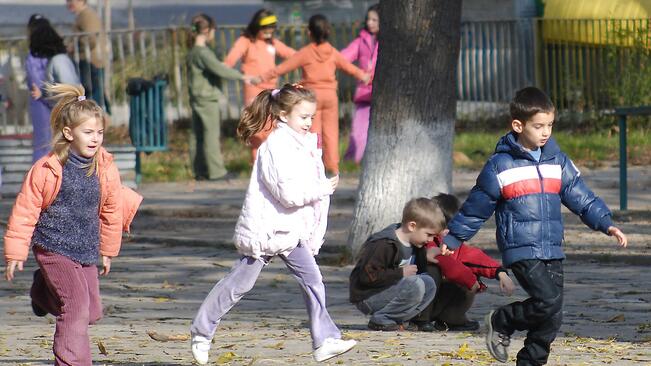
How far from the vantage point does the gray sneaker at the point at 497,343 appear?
21.2ft

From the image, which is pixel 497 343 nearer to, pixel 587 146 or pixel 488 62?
pixel 587 146

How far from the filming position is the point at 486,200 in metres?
6.36

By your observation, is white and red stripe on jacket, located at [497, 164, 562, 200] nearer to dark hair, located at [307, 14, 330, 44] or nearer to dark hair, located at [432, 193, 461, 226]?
dark hair, located at [432, 193, 461, 226]

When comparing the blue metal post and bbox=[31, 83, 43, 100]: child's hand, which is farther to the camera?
bbox=[31, 83, 43, 100]: child's hand

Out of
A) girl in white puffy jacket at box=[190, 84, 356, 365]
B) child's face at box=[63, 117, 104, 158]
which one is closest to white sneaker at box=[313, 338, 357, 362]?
girl in white puffy jacket at box=[190, 84, 356, 365]

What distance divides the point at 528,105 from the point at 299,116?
1104mm

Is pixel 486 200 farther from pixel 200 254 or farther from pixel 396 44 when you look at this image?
pixel 200 254

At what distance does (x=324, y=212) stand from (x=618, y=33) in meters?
11.9

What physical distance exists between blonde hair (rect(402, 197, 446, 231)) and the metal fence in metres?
10.5

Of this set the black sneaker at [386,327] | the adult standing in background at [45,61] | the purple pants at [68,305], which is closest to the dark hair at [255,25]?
the adult standing in background at [45,61]

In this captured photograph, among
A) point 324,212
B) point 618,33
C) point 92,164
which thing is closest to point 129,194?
point 92,164

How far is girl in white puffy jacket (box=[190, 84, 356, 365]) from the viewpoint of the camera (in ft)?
21.6

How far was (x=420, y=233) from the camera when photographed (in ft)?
25.0

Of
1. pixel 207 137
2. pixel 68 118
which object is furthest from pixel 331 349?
pixel 207 137
